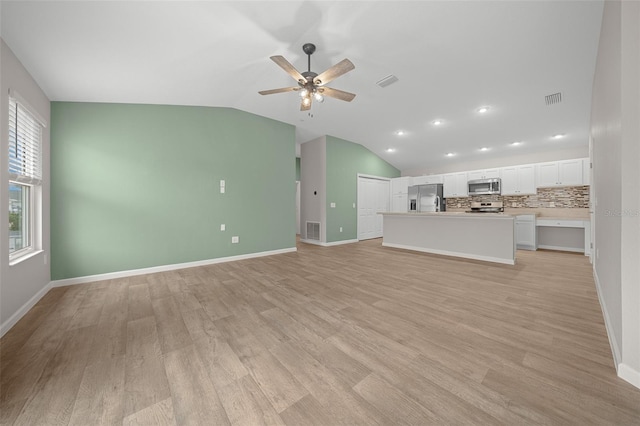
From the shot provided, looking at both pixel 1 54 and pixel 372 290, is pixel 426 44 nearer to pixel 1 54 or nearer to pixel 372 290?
pixel 372 290

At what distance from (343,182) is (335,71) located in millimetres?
4212

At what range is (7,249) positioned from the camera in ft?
7.13

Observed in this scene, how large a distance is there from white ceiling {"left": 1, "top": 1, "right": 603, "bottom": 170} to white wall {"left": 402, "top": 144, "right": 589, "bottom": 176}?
60.0 inches

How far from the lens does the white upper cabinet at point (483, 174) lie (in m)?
6.36

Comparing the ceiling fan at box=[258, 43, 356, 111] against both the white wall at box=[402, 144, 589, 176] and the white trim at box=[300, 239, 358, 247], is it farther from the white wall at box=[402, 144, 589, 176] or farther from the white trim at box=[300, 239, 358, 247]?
the white wall at box=[402, 144, 589, 176]

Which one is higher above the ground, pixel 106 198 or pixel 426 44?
pixel 426 44

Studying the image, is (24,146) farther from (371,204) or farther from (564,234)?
(564,234)

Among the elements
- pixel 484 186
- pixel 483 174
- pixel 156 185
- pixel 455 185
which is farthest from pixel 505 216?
pixel 156 185

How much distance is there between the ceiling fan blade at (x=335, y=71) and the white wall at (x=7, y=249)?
2962 mm

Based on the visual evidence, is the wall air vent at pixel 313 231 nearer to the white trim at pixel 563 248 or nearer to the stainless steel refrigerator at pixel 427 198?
the stainless steel refrigerator at pixel 427 198

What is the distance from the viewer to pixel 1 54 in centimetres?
211

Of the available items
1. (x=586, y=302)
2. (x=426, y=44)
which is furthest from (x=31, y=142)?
(x=586, y=302)

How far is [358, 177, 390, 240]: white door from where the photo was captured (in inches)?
284

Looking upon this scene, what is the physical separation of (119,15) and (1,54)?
44.5 inches
